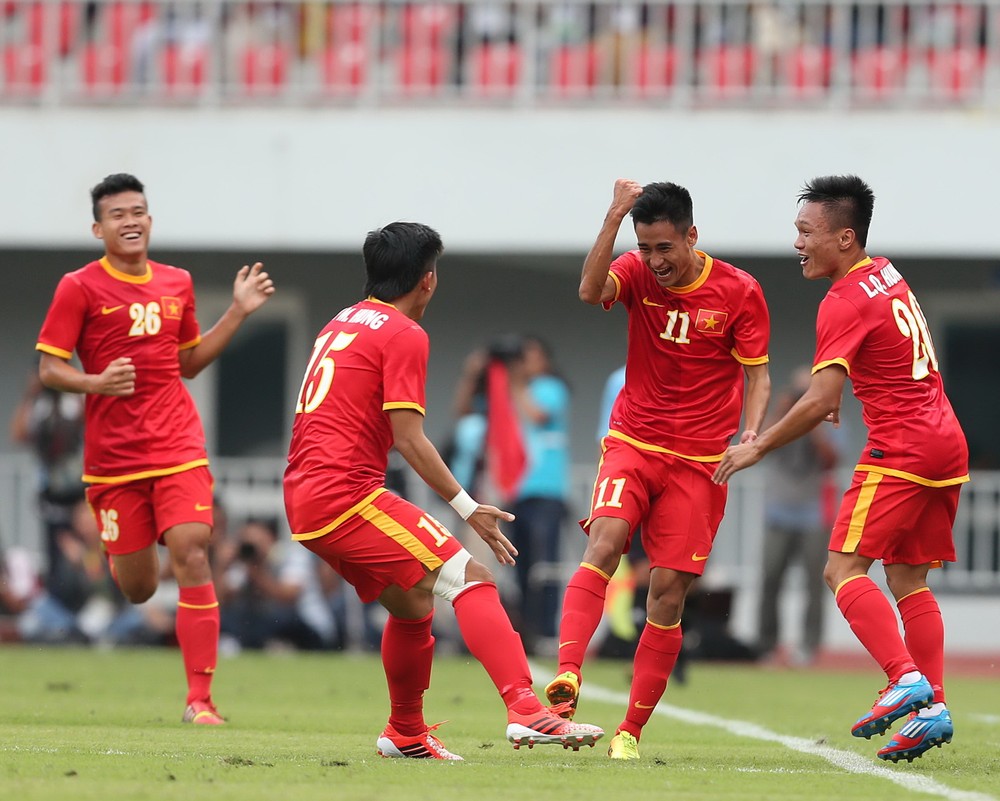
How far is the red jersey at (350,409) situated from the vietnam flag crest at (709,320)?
121 cm

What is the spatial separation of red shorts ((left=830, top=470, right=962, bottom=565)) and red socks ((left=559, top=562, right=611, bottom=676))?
920 mm

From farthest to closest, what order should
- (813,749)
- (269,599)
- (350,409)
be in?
(269,599) → (813,749) → (350,409)

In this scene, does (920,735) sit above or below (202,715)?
above

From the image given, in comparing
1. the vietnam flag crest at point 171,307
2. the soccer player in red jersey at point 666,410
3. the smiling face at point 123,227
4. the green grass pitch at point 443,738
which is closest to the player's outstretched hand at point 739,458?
the soccer player in red jersey at point 666,410

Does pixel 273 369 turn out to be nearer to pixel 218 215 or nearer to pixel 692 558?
pixel 218 215

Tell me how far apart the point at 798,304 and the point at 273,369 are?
531cm

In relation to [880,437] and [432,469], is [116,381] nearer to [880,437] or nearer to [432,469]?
[432,469]

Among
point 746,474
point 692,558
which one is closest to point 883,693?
point 692,558

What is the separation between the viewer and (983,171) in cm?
1669

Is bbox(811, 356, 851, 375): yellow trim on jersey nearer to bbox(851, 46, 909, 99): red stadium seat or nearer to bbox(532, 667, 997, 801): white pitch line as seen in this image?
bbox(532, 667, 997, 801): white pitch line

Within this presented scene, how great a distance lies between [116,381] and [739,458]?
2948mm

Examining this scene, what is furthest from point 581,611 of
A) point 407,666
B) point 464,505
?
point 464,505

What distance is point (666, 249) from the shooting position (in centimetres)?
706

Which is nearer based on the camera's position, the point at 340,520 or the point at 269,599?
the point at 340,520
